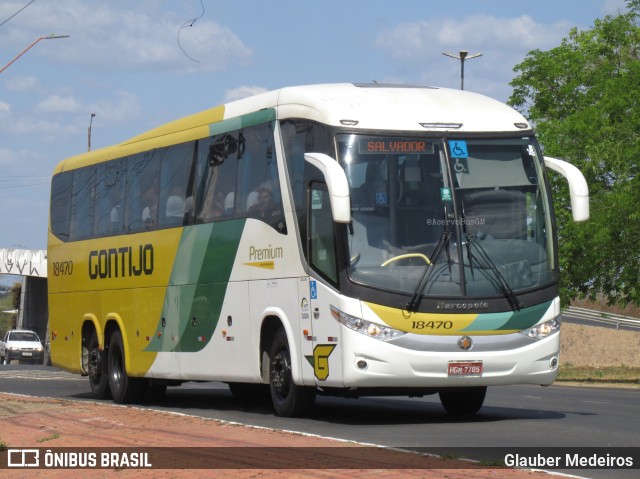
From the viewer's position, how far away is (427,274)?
14758mm

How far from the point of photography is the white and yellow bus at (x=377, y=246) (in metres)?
14.7

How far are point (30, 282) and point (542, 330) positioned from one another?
69928 mm

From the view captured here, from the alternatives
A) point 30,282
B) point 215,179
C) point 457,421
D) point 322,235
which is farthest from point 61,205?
point 30,282

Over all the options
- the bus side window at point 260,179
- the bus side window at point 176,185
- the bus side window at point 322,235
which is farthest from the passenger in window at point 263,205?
the bus side window at point 176,185

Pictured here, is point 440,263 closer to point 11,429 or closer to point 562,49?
point 11,429

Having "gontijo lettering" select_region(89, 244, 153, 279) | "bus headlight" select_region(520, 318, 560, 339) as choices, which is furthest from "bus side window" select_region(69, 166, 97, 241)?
"bus headlight" select_region(520, 318, 560, 339)

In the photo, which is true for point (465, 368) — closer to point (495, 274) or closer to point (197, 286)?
point (495, 274)

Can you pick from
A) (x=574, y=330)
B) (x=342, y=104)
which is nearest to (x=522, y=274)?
(x=342, y=104)

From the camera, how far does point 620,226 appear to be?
3362cm

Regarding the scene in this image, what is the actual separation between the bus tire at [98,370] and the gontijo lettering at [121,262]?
109cm

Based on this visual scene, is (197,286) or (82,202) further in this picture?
(82,202)

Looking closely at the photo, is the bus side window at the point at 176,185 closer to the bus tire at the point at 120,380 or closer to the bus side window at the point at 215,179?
the bus side window at the point at 215,179

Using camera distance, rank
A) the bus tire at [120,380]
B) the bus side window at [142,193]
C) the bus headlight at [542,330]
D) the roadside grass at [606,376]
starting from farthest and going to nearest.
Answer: the roadside grass at [606,376], the bus tire at [120,380], the bus side window at [142,193], the bus headlight at [542,330]

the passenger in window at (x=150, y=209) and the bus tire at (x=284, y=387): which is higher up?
the passenger in window at (x=150, y=209)
